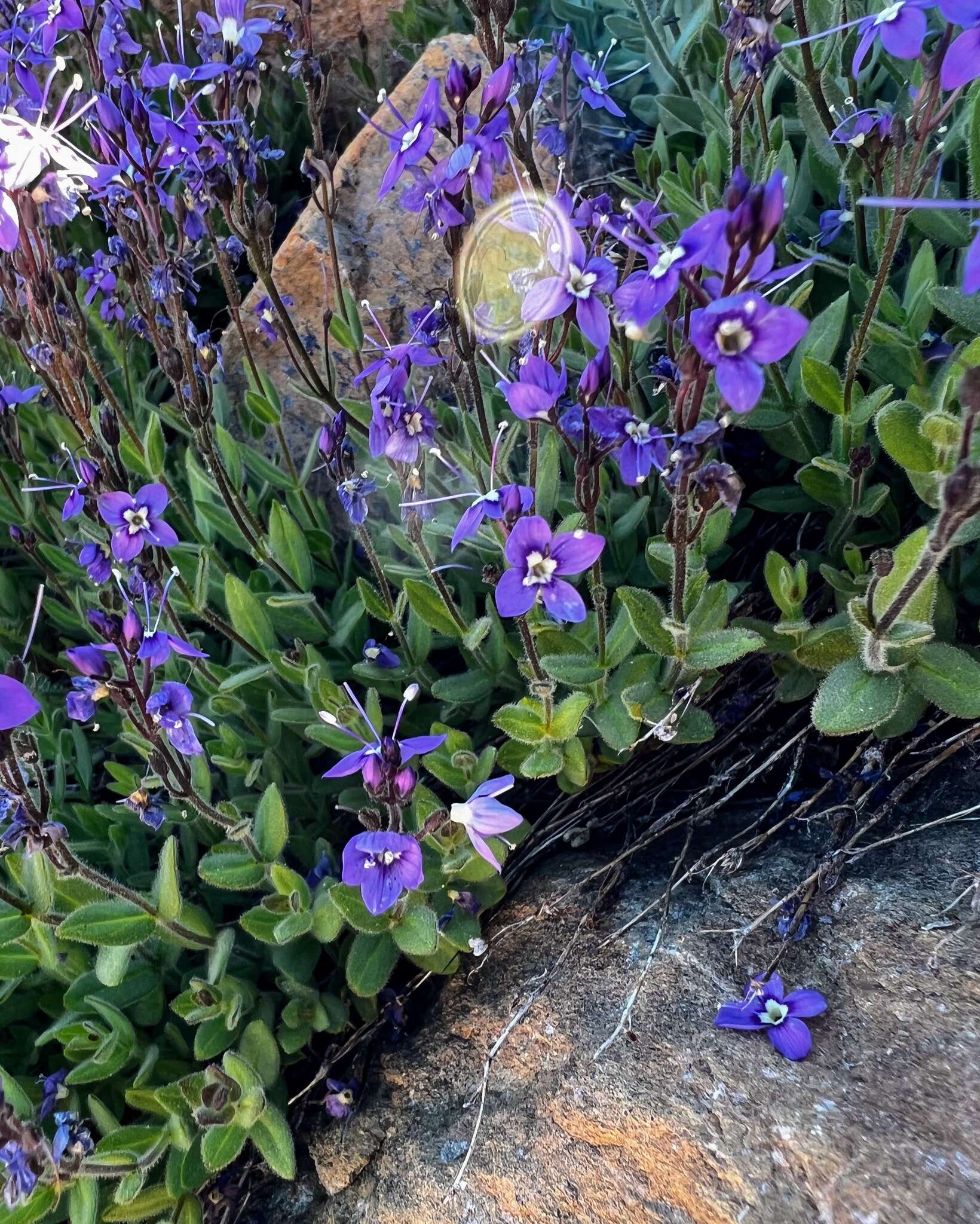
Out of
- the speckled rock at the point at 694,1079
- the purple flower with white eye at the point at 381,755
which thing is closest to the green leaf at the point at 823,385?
the speckled rock at the point at 694,1079

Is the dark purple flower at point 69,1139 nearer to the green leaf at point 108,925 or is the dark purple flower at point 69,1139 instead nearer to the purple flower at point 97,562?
the green leaf at point 108,925

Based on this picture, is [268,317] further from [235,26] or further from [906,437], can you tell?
[906,437]

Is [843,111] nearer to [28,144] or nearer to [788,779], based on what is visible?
[788,779]

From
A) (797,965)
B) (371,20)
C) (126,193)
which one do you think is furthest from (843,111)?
(371,20)

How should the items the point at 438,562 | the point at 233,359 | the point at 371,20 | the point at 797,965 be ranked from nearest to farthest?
the point at 797,965 → the point at 438,562 → the point at 233,359 → the point at 371,20

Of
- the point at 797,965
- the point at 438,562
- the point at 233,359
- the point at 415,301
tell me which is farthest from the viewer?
the point at 233,359

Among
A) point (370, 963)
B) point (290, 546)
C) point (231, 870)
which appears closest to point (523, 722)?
point (370, 963)
